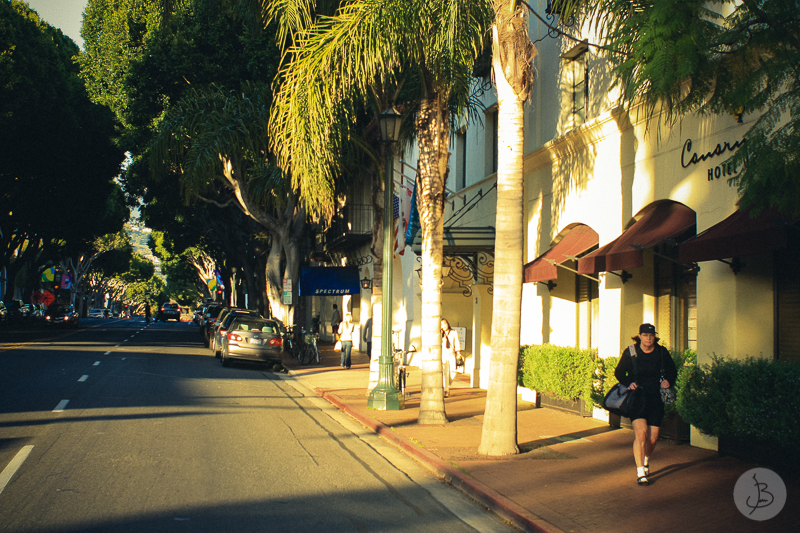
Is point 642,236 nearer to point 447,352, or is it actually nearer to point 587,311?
point 587,311

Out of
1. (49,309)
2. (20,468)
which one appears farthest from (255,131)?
(49,309)

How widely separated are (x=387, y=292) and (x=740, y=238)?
7227 mm

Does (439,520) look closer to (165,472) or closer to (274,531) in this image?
(274,531)

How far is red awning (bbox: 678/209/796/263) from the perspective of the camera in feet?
26.7

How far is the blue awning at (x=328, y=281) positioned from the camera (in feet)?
108

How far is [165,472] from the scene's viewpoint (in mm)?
8406

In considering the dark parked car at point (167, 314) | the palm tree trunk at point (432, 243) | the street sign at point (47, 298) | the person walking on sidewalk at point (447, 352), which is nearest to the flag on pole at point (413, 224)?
the person walking on sidewalk at point (447, 352)

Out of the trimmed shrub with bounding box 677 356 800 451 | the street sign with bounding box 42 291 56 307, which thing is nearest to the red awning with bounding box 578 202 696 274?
the trimmed shrub with bounding box 677 356 800 451

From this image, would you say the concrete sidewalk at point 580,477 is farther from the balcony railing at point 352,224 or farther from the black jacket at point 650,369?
the balcony railing at point 352,224

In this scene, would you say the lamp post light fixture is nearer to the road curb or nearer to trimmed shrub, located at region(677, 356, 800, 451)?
the road curb

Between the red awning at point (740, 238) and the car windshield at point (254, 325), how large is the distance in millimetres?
16606

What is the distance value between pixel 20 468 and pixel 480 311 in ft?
40.0

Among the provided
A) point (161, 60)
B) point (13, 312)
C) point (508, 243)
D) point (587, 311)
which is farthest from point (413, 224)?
point (13, 312)

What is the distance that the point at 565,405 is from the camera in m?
14.5
